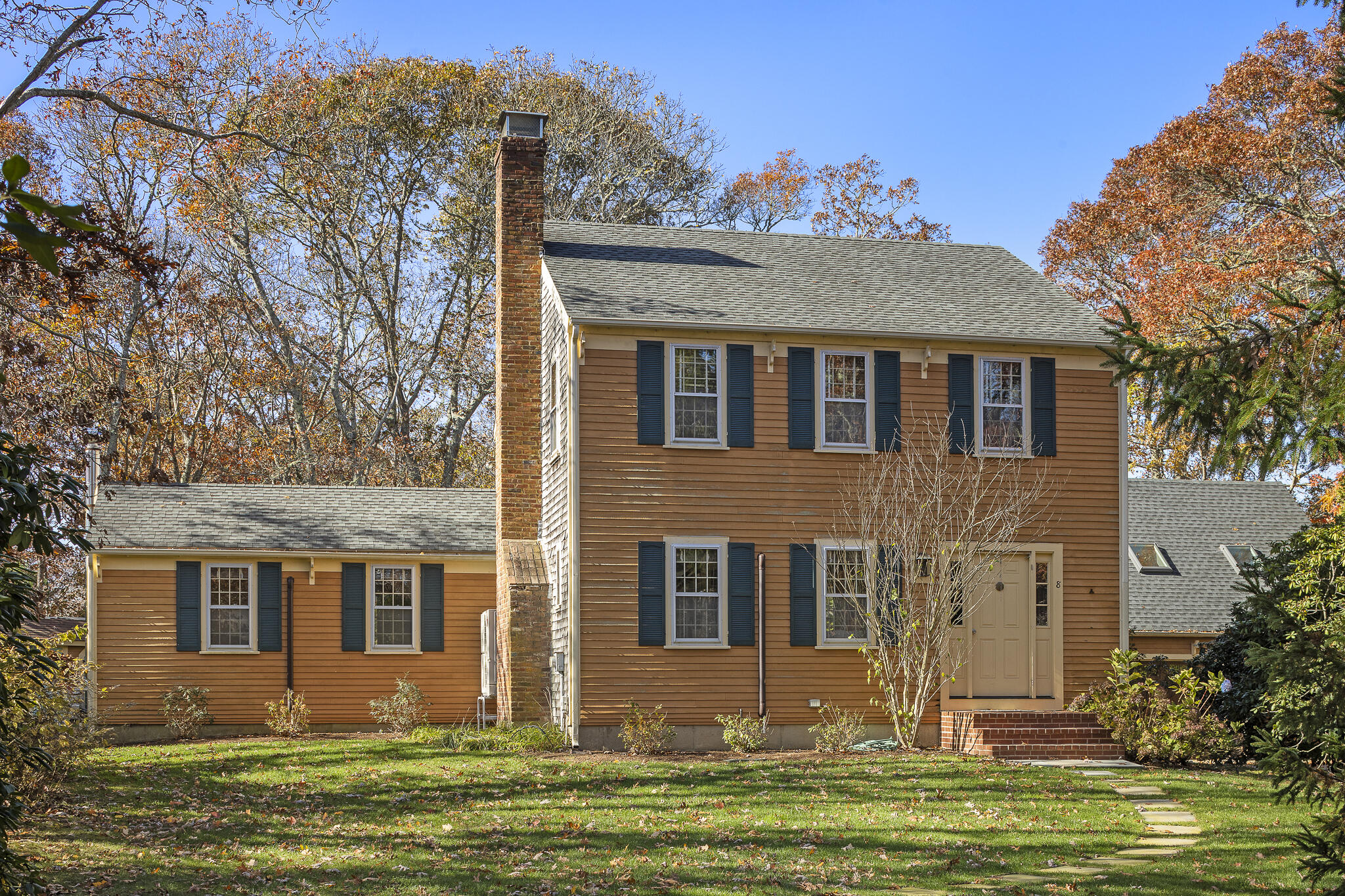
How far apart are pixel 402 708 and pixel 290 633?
2.38 m

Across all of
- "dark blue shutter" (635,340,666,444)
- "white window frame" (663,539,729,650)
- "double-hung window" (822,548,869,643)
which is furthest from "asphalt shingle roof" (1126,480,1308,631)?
"dark blue shutter" (635,340,666,444)

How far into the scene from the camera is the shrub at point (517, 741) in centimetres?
1591

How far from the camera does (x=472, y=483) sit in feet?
112

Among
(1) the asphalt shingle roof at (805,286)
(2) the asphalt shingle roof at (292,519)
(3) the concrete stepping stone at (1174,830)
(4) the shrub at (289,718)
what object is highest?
(1) the asphalt shingle roof at (805,286)

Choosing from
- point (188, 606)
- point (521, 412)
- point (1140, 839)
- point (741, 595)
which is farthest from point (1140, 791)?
point (188, 606)

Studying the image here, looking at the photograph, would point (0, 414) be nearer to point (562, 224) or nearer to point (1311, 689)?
point (562, 224)

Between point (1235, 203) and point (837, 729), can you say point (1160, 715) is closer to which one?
point (837, 729)

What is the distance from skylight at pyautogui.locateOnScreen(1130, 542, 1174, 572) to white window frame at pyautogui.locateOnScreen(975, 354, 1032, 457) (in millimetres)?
7325

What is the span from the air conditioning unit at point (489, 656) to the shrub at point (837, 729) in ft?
17.8

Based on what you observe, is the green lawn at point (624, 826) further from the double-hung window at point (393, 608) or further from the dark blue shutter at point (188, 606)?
the double-hung window at point (393, 608)

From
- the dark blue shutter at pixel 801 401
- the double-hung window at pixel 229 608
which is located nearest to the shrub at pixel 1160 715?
the dark blue shutter at pixel 801 401

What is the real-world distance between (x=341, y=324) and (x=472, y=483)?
239 inches

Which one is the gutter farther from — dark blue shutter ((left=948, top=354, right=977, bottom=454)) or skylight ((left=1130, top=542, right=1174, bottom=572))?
skylight ((left=1130, top=542, right=1174, bottom=572))

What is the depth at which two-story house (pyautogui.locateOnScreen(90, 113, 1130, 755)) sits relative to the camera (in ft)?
53.5
